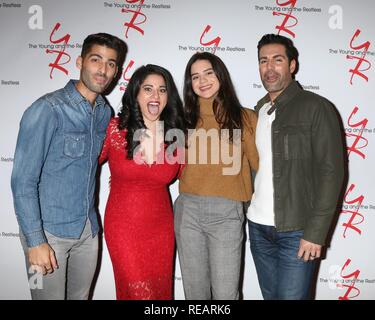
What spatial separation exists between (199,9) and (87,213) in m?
1.98

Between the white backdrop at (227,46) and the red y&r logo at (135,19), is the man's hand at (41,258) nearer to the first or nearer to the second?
the white backdrop at (227,46)

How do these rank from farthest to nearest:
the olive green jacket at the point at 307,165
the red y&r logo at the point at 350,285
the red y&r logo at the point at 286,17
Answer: the red y&r logo at the point at 350,285
the red y&r logo at the point at 286,17
the olive green jacket at the point at 307,165

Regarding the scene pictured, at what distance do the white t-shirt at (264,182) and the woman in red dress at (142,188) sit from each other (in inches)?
21.0

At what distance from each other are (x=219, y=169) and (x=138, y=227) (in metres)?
0.64

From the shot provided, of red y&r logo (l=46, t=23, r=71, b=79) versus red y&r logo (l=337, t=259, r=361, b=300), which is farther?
red y&r logo (l=337, t=259, r=361, b=300)

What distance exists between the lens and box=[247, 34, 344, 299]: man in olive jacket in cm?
190

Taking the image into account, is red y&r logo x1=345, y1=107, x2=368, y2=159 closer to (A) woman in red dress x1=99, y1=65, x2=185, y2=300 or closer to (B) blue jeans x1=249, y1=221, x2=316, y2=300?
(B) blue jeans x1=249, y1=221, x2=316, y2=300

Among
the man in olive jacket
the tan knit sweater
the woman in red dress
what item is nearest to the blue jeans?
the man in olive jacket

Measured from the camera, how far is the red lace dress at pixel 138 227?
207 centimetres

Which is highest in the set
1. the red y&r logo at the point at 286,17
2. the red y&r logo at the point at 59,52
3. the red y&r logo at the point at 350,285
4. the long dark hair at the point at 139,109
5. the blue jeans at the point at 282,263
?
the red y&r logo at the point at 286,17

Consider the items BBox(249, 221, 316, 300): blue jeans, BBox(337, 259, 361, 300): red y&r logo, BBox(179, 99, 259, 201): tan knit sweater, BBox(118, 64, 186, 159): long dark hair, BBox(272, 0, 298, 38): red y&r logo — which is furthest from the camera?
BBox(337, 259, 361, 300): red y&r logo

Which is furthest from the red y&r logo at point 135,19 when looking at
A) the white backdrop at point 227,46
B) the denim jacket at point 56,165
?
the denim jacket at point 56,165

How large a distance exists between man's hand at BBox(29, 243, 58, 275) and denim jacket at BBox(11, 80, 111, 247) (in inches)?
1.4

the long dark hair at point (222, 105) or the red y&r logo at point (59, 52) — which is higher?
the red y&r logo at point (59, 52)
